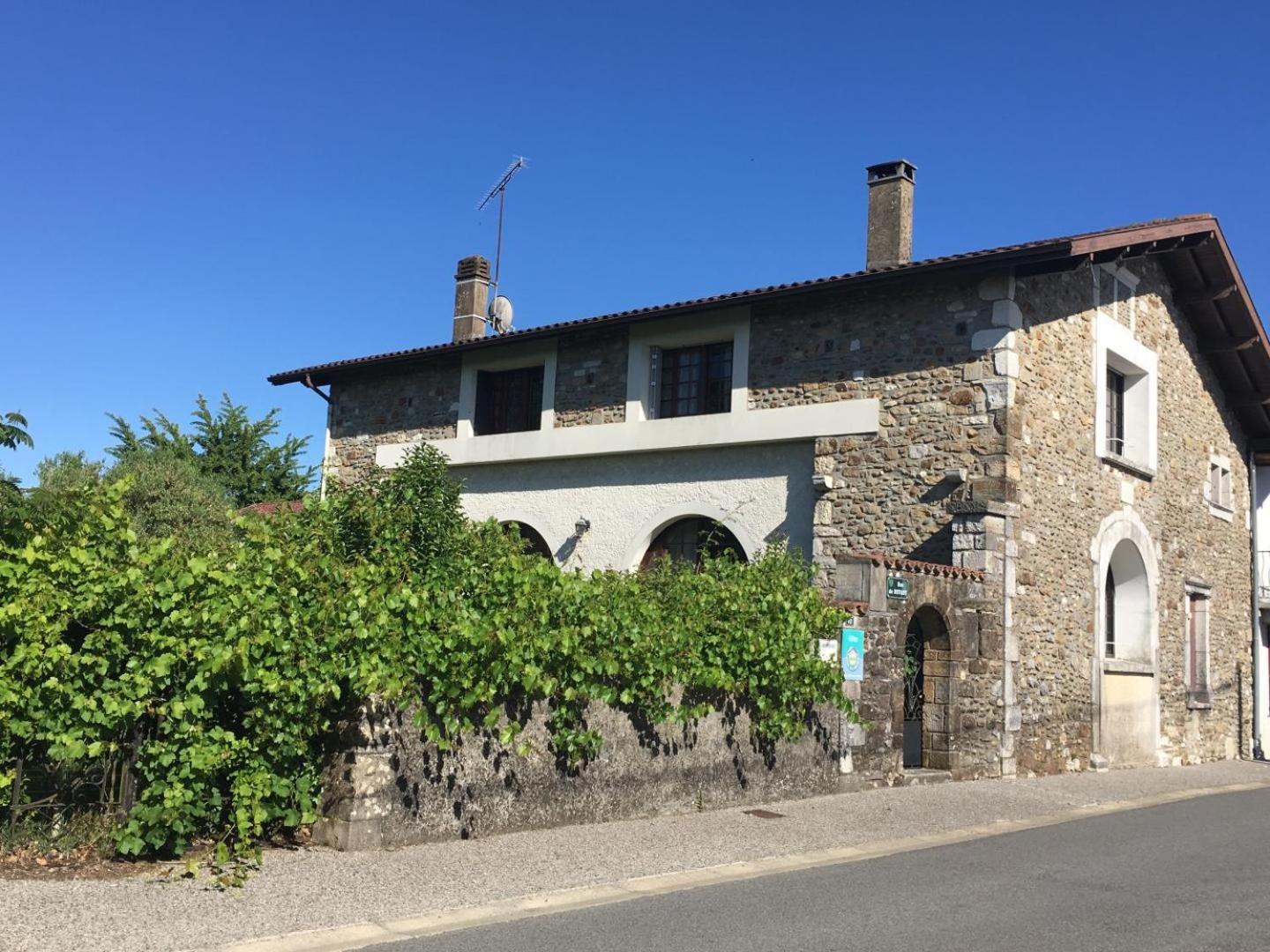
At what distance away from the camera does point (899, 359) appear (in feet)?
46.2

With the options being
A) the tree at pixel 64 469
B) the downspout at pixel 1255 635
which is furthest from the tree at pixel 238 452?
the downspout at pixel 1255 635

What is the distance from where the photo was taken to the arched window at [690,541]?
15.3 metres

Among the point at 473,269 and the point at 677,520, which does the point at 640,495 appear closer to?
the point at 677,520

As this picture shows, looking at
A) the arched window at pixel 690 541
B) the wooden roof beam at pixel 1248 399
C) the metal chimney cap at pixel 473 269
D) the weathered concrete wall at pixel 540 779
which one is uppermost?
the metal chimney cap at pixel 473 269

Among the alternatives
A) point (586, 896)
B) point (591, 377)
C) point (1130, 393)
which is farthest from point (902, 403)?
point (586, 896)

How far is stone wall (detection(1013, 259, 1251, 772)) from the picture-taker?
13.9 m

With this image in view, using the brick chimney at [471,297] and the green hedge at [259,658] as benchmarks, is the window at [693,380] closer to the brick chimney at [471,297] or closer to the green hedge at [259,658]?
A: the brick chimney at [471,297]

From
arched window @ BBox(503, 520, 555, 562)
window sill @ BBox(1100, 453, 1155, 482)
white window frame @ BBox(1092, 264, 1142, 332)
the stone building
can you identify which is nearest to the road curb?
the stone building

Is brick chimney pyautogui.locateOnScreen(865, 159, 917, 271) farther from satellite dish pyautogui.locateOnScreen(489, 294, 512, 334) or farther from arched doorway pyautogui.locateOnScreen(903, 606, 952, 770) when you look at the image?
satellite dish pyautogui.locateOnScreen(489, 294, 512, 334)

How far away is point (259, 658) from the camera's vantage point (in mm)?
6805

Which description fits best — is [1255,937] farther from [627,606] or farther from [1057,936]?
[627,606]

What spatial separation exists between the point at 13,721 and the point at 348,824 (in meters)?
1.91

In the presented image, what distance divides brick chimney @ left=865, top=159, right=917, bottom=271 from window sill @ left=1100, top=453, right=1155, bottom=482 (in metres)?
3.65

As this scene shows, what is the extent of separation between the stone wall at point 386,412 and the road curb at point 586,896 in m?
11.2
